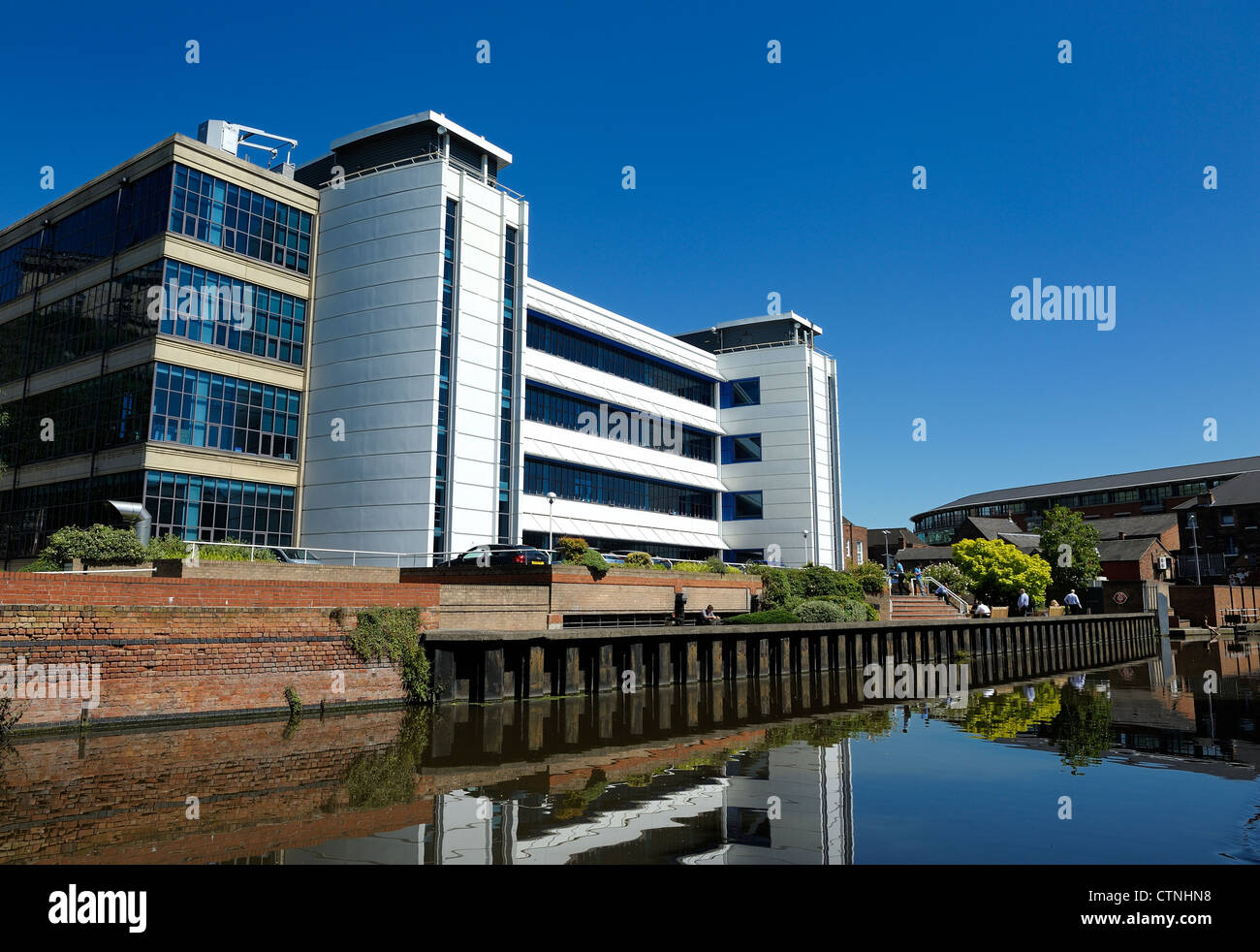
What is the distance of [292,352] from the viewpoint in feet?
125

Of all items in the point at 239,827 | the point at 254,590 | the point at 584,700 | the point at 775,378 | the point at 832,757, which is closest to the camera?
the point at 239,827

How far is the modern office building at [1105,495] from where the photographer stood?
334 feet

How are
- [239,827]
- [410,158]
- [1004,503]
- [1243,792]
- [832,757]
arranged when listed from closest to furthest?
[239,827]
[1243,792]
[832,757]
[410,158]
[1004,503]

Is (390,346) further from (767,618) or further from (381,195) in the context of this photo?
(767,618)

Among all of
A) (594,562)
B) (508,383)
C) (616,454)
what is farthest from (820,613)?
(616,454)

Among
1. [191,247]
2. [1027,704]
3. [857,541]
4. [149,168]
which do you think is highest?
[149,168]

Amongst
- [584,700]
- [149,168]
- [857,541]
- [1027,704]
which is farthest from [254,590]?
[857,541]

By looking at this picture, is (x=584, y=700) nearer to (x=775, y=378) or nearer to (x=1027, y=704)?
(x=1027, y=704)

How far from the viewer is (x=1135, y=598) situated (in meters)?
70.8

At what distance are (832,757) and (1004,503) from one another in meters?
118

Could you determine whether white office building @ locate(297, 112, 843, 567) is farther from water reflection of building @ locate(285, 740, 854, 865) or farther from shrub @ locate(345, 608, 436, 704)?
water reflection of building @ locate(285, 740, 854, 865)

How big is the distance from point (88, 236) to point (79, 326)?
13.2ft

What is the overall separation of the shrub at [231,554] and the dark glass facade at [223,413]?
6.72 m

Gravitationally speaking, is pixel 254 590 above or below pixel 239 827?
above
